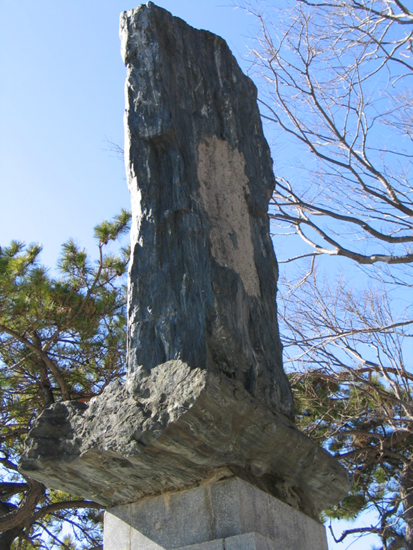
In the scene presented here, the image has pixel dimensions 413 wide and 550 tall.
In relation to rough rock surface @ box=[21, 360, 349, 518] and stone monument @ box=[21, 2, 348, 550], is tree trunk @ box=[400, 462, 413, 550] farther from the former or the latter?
rough rock surface @ box=[21, 360, 349, 518]

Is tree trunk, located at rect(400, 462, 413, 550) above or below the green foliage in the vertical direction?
below

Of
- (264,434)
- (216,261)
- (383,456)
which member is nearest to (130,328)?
(216,261)

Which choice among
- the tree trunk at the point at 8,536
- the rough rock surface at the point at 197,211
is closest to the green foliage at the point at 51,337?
the tree trunk at the point at 8,536

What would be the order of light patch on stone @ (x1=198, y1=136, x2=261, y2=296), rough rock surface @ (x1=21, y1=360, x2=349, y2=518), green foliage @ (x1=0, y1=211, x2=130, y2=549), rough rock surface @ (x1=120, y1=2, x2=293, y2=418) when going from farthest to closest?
green foliage @ (x1=0, y1=211, x2=130, y2=549) → light patch on stone @ (x1=198, y1=136, x2=261, y2=296) → rough rock surface @ (x1=120, y1=2, x2=293, y2=418) → rough rock surface @ (x1=21, y1=360, x2=349, y2=518)

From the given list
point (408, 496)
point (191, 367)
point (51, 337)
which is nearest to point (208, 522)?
point (191, 367)

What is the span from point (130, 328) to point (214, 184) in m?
1.10

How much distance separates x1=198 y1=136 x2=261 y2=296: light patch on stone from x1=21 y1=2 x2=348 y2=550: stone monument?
1 centimetres

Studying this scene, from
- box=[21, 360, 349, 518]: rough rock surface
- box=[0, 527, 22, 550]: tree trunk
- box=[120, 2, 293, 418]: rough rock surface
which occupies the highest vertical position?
box=[120, 2, 293, 418]: rough rock surface

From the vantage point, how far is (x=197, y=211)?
3535 millimetres

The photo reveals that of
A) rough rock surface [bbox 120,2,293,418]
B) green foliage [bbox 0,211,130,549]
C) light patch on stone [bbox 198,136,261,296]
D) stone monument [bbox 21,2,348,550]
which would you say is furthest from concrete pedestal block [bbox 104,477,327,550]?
green foliage [bbox 0,211,130,549]

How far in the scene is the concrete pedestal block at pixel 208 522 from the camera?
9.16 ft

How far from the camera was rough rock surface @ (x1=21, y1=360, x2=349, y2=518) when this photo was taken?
2.72m

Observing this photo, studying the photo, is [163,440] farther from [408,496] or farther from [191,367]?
[408,496]

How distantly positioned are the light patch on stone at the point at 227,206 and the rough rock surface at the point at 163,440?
93 centimetres
